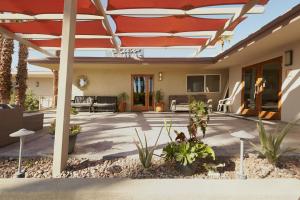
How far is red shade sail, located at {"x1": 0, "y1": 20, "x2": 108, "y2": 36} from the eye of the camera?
23.8 ft

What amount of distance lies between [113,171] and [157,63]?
9912 millimetres

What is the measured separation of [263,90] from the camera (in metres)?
10.7

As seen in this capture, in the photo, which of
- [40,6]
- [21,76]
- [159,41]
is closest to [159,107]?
[159,41]

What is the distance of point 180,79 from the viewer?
620 inches

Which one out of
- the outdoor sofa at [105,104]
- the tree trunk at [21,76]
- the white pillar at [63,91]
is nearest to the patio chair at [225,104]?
the outdoor sofa at [105,104]

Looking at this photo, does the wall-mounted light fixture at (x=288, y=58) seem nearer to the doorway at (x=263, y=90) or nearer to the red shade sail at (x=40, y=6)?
the doorway at (x=263, y=90)

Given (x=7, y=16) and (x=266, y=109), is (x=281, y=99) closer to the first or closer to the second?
(x=266, y=109)

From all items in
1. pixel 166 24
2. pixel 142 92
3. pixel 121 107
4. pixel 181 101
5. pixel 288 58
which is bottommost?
pixel 121 107

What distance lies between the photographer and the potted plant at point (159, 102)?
49.5 ft

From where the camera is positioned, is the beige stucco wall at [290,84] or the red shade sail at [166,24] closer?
the red shade sail at [166,24]

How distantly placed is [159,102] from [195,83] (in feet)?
9.05

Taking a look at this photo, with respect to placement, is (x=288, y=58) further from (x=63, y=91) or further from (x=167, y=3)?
(x=63, y=91)

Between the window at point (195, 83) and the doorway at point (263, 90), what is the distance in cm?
352

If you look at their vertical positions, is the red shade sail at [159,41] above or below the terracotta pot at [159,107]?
above
